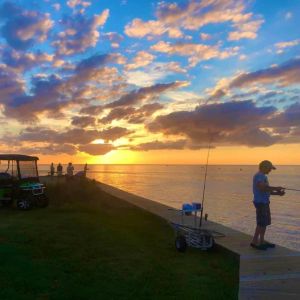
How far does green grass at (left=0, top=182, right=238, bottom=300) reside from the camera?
7223 millimetres

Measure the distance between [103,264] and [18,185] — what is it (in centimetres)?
1122

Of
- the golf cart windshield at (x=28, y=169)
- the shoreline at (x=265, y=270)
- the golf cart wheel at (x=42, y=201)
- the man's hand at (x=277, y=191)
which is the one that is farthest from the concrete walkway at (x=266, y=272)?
the golf cart windshield at (x=28, y=169)

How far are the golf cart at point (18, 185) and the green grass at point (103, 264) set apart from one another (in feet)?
13.0

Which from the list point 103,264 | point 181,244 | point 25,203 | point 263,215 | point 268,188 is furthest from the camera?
point 25,203

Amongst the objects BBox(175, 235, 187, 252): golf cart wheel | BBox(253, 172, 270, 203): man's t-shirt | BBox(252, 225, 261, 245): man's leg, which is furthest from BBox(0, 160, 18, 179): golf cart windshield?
BBox(253, 172, 270, 203): man's t-shirt

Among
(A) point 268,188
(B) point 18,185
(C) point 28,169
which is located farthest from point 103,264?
(C) point 28,169

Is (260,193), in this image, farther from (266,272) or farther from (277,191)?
(266,272)

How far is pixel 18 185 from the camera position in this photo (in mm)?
18938

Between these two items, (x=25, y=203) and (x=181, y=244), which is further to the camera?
(x=25, y=203)

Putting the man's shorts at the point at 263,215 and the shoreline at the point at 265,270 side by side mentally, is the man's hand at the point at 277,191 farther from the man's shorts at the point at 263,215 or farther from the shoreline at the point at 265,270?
the shoreline at the point at 265,270

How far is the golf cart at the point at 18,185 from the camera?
1862 cm

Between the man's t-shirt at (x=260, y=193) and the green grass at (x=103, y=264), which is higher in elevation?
the man's t-shirt at (x=260, y=193)

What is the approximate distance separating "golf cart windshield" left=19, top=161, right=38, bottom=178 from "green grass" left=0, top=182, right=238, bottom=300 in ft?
15.6

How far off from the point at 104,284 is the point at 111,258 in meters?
1.92
